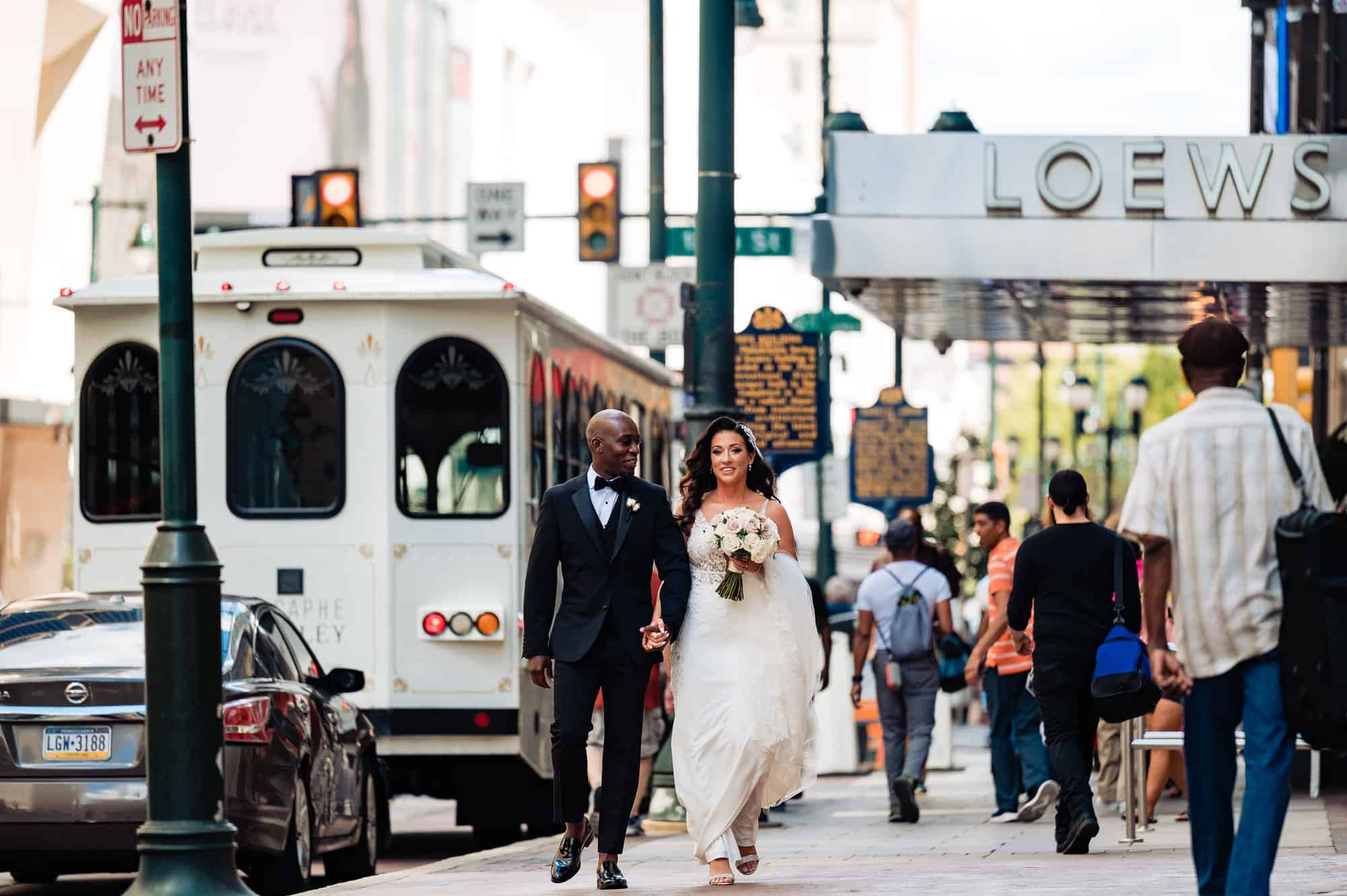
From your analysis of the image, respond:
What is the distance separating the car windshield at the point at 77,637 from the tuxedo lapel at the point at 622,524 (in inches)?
79.0

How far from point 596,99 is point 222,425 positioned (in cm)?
5501

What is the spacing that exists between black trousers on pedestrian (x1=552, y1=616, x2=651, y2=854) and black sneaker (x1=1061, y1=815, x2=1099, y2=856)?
259 cm

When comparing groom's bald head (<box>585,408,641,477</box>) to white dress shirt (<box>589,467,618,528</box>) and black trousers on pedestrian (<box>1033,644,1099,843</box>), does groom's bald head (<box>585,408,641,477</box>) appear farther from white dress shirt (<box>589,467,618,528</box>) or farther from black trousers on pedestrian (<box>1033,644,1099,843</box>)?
black trousers on pedestrian (<box>1033,644,1099,843</box>)

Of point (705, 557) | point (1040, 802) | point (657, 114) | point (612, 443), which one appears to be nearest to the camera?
point (612, 443)

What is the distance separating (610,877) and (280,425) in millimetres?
5722

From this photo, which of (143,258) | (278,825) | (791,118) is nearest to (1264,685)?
(278,825)

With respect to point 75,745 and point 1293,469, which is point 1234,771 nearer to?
point 1293,469

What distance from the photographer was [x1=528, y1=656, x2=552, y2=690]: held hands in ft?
31.4

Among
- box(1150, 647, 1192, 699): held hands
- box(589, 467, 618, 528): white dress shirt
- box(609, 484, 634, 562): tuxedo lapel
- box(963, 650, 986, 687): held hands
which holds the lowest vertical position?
box(963, 650, 986, 687): held hands

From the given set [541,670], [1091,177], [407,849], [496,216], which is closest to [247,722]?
[541,670]

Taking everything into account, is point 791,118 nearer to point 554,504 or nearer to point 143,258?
point 143,258

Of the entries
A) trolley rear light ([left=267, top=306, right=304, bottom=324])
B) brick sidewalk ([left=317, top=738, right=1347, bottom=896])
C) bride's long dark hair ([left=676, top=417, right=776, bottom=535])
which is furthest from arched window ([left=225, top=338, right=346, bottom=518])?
bride's long dark hair ([left=676, top=417, right=776, bottom=535])

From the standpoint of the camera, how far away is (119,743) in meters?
10.5

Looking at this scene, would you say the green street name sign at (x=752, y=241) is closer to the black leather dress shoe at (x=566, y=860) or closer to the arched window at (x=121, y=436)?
the arched window at (x=121, y=436)
